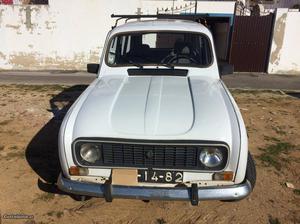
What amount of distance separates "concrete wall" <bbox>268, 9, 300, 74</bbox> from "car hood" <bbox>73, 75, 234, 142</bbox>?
32.5 feet

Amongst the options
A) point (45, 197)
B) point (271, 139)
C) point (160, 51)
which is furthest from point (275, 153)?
point (45, 197)

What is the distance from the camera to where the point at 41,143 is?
5.53 metres

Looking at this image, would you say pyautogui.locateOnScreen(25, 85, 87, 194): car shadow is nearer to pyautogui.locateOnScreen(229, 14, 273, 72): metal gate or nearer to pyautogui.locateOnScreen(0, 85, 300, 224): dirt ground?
pyautogui.locateOnScreen(0, 85, 300, 224): dirt ground

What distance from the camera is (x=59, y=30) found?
1335cm

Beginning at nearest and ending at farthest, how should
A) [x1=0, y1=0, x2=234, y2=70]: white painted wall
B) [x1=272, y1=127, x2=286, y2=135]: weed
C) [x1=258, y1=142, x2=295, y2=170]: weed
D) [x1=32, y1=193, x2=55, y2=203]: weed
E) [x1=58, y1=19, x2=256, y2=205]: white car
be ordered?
1. [x1=58, y1=19, x2=256, y2=205]: white car
2. [x1=32, y1=193, x2=55, y2=203]: weed
3. [x1=258, y1=142, x2=295, y2=170]: weed
4. [x1=272, y1=127, x2=286, y2=135]: weed
5. [x1=0, y1=0, x2=234, y2=70]: white painted wall

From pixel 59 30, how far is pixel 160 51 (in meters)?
9.64

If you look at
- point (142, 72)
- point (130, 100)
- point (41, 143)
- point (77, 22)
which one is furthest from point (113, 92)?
point (77, 22)

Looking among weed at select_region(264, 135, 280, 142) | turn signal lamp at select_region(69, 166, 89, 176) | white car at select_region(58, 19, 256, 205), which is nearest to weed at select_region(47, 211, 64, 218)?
white car at select_region(58, 19, 256, 205)

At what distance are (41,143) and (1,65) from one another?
9550mm

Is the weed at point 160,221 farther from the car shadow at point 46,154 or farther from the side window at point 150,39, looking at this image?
the side window at point 150,39

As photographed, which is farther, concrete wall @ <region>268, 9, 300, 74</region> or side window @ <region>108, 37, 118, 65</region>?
concrete wall @ <region>268, 9, 300, 74</region>

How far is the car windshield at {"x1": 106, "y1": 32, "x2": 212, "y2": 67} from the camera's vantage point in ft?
15.0

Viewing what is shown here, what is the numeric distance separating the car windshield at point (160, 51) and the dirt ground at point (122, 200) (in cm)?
170

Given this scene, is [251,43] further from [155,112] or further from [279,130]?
[155,112]
